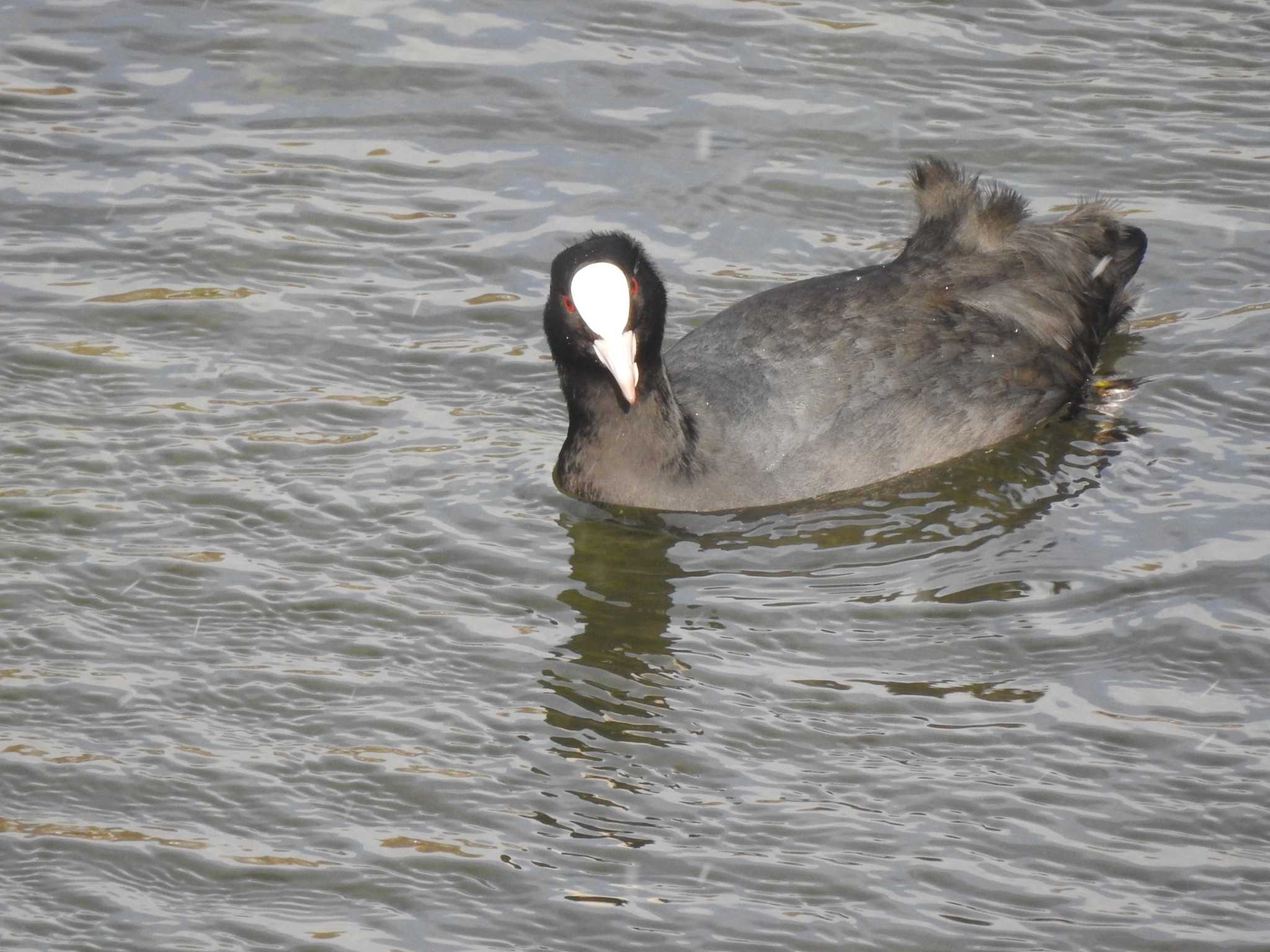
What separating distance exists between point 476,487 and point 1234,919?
288 cm

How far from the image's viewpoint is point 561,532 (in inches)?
242

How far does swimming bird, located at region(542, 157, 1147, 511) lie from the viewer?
611 centimetres

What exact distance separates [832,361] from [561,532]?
1090mm

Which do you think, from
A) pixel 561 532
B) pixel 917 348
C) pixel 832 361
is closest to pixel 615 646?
pixel 561 532

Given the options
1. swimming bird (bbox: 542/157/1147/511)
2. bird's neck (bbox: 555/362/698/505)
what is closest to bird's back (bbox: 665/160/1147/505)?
swimming bird (bbox: 542/157/1147/511)

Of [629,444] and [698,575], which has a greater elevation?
[629,444]

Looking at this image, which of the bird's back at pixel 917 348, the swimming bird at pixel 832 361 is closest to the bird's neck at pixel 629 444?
the swimming bird at pixel 832 361

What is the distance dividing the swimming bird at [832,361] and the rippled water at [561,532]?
0.15 meters

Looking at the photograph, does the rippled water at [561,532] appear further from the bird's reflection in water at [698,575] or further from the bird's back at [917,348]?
the bird's back at [917,348]

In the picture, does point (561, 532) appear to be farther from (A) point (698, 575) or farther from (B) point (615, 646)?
(B) point (615, 646)

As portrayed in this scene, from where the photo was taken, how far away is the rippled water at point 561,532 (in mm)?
4457

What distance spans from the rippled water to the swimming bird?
146mm

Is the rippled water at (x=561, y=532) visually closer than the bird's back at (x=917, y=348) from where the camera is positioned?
Yes

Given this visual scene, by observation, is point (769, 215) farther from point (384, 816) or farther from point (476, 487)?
point (384, 816)
